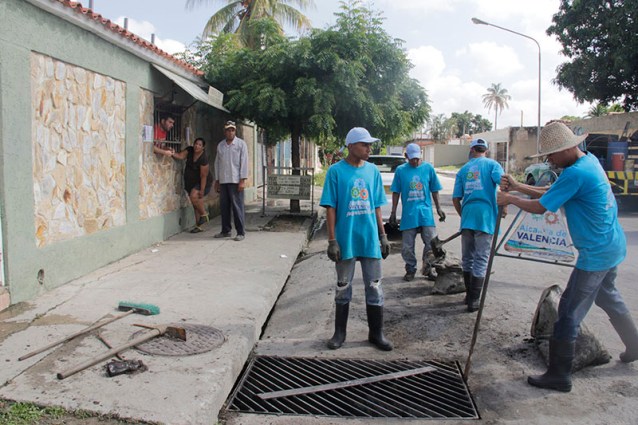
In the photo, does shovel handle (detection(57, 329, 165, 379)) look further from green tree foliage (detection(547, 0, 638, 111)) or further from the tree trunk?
green tree foliage (detection(547, 0, 638, 111))

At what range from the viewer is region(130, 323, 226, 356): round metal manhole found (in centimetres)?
398

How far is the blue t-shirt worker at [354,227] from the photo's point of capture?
4535 millimetres

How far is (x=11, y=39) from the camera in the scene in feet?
16.2

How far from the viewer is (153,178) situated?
27.7 feet

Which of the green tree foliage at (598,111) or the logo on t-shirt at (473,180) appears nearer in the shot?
the logo on t-shirt at (473,180)

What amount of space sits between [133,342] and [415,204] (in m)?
3.98

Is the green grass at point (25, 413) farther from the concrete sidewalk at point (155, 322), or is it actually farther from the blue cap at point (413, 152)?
the blue cap at point (413, 152)

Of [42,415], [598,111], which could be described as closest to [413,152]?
[42,415]

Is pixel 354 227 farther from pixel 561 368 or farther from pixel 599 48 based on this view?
pixel 599 48

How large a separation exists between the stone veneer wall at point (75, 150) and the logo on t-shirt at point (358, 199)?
315 centimetres

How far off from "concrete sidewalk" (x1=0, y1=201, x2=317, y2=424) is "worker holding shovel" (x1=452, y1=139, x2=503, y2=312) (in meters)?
2.12

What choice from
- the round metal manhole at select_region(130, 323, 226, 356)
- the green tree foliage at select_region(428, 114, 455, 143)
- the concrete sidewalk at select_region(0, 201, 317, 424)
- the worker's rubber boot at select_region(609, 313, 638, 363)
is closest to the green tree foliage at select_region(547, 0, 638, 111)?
the concrete sidewalk at select_region(0, 201, 317, 424)

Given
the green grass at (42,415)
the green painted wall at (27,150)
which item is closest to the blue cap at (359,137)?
the green grass at (42,415)

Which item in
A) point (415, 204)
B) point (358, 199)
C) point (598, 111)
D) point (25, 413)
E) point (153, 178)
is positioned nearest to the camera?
point (25, 413)
